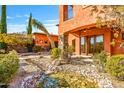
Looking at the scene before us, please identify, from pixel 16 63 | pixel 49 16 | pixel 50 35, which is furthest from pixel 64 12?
pixel 16 63

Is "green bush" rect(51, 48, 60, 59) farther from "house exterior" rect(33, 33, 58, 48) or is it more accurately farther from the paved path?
the paved path

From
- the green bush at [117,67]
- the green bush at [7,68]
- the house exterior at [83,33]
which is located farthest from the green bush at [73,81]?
the house exterior at [83,33]

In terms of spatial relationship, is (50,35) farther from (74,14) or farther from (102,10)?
(102,10)

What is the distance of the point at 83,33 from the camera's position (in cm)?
1538

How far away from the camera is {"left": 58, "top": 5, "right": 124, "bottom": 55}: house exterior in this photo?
37.1 ft

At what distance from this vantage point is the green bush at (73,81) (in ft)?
A: 27.6

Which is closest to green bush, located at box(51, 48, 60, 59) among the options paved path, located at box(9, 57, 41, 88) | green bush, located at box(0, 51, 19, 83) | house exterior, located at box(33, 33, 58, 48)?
house exterior, located at box(33, 33, 58, 48)

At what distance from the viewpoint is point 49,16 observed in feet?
32.6

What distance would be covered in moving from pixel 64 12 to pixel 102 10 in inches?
239

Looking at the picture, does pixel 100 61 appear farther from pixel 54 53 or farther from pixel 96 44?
pixel 96 44

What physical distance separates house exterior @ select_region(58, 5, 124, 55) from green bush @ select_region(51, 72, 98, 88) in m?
2.32

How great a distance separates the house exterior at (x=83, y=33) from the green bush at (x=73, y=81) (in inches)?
91.5

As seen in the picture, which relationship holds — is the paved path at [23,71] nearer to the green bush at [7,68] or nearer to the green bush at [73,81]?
the green bush at [7,68]
